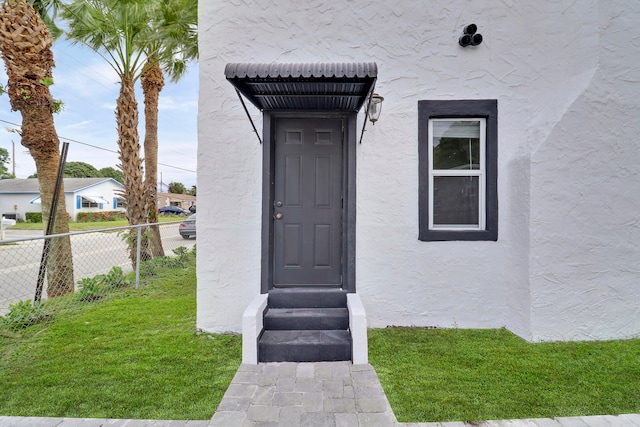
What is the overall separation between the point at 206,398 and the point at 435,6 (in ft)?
16.7

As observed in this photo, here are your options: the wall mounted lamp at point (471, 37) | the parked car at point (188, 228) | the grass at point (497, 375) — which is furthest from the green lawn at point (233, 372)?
the parked car at point (188, 228)

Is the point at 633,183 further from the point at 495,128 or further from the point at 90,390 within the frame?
the point at 90,390

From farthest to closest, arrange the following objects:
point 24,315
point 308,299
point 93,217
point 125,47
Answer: point 93,217 → point 125,47 → point 24,315 → point 308,299

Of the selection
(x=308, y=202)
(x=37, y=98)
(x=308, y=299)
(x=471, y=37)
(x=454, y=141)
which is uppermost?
(x=471, y=37)

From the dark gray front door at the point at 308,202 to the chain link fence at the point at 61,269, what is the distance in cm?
297

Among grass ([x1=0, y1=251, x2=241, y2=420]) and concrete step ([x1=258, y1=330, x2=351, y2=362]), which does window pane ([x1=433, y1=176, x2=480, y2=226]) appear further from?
grass ([x1=0, y1=251, x2=241, y2=420])

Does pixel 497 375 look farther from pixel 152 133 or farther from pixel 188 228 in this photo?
pixel 188 228

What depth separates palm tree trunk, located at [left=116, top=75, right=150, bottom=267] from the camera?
8.06m

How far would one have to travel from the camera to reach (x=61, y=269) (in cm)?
577

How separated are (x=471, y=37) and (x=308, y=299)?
12.7ft

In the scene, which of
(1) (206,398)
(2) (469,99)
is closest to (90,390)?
(1) (206,398)

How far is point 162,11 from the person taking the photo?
24.5 ft

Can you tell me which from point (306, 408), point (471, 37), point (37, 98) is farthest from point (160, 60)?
point (306, 408)

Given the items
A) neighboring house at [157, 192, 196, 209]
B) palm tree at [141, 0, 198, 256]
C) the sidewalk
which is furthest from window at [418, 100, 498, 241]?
neighboring house at [157, 192, 196, 209]
